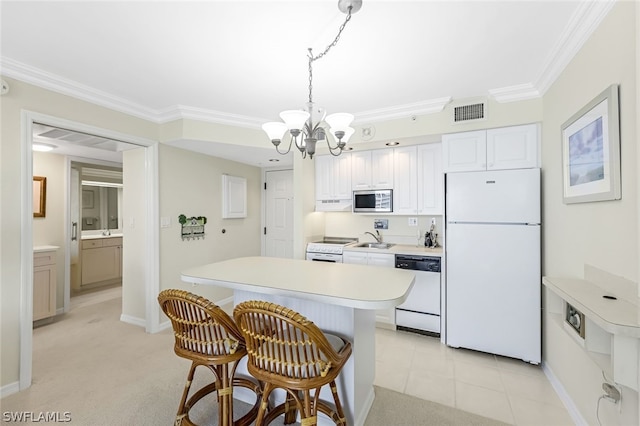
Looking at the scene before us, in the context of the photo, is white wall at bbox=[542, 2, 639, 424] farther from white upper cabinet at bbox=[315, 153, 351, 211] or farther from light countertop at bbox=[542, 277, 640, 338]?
white upper cabinet at bbox=[315, 153, 351, 211]

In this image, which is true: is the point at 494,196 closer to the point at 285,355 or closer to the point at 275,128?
the point at 275,128

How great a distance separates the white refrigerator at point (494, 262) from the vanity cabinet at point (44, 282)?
4.86 metres

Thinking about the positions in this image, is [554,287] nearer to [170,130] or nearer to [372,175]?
[372,175]

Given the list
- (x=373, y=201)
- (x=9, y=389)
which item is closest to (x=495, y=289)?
(x=373, y=201)

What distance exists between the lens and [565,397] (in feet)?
6.78

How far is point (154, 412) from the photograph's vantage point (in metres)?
1.98

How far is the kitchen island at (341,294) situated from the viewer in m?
1.51

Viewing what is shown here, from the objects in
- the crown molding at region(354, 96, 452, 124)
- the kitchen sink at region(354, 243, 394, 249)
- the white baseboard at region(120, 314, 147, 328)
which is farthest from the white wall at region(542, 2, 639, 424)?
the white baseboard at region(120, 314, 147, 328)

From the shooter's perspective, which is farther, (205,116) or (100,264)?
(100,264)

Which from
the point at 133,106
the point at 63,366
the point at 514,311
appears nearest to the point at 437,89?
the point at 514,311

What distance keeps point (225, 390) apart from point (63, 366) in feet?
6.70

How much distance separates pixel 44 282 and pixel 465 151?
17.3 ft

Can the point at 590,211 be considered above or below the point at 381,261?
above

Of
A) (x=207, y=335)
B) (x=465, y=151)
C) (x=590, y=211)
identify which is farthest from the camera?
(x=465, y=151)
